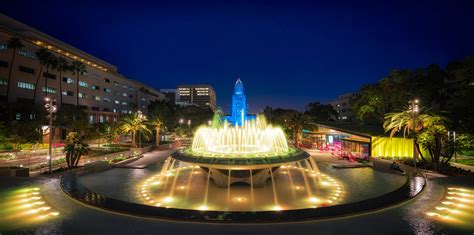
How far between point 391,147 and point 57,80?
7446 centimetres

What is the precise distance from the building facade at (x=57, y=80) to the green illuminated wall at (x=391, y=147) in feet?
156

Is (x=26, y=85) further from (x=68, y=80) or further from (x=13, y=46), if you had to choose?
(x=68, y=80)

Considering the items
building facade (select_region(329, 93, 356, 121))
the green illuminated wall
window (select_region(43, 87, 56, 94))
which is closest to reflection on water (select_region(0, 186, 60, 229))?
the green illuminated wall

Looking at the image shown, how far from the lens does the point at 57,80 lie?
65.0 meters

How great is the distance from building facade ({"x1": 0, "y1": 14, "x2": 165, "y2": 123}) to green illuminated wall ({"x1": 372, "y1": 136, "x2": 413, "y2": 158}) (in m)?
47.7

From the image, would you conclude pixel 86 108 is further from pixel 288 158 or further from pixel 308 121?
pixel 288 158

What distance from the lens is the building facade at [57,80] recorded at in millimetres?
52312

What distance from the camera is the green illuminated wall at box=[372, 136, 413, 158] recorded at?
29922mm

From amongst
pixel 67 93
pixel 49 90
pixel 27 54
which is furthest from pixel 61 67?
pixel 67 93

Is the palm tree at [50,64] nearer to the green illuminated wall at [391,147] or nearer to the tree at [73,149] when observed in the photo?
the tree at [73,149]

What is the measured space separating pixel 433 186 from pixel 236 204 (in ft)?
38.4

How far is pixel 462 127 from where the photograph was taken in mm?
23234

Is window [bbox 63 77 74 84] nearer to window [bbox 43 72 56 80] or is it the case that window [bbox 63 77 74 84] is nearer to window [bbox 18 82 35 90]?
window [bbox 43 72 56 80]

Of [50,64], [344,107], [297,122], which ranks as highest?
[50,64]
